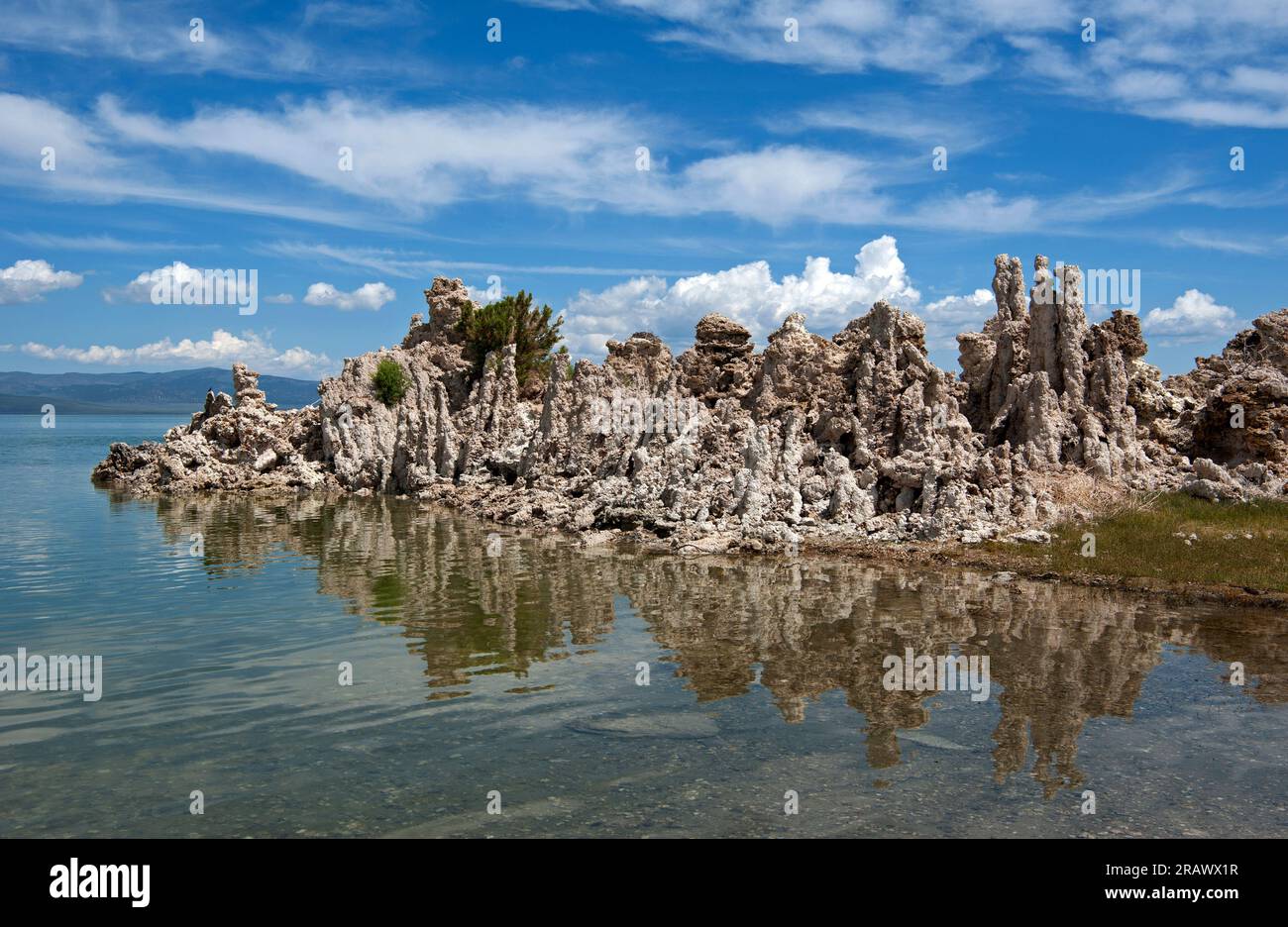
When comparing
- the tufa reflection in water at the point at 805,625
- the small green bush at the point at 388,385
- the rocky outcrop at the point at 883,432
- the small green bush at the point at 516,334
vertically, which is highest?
the small green bush at the point at 516,334

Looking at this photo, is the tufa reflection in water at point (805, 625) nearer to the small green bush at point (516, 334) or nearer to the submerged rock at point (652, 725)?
the submerged rock at point (652, 725)

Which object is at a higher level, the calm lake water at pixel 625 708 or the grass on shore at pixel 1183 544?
the grass on shore at pixel 1183 544

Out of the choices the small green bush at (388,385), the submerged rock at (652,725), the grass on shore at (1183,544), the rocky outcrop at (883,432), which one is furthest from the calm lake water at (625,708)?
the small green bush at (388,385)

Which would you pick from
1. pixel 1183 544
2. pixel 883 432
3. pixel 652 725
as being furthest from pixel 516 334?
pixel 652 725

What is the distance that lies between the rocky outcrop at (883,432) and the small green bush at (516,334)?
16.1m

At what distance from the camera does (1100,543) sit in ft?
116

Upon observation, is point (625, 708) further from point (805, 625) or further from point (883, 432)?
point (883, 432)

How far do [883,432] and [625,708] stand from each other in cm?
2793

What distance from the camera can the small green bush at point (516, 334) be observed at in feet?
253

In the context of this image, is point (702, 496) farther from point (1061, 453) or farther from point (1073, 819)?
point (1073, 819)

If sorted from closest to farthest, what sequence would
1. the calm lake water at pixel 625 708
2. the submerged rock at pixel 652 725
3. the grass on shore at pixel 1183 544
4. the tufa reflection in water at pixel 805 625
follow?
the calm lake water at pixel 625 708 < the submerged rock at pixel 652 725 < the tufa reflection in water at pixel 805 625 < the grass on shore at pixel 1183 544
